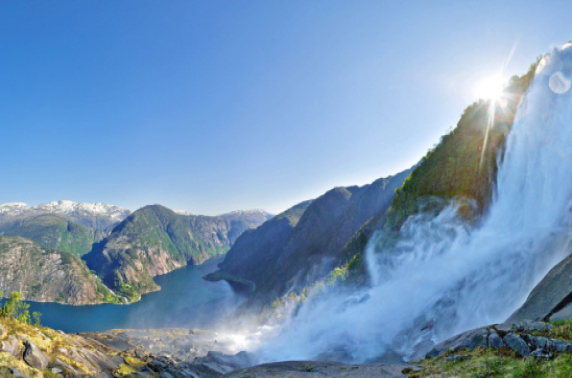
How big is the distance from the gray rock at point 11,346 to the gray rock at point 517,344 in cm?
3679

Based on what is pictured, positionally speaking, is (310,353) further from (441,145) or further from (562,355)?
(441,145)

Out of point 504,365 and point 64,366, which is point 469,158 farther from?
point 64,366

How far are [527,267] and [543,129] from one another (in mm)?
18993

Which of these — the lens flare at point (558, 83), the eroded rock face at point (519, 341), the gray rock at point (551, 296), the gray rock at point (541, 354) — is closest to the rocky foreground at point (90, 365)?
the eroded rock face at point (519, 341)

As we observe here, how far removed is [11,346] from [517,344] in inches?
1491

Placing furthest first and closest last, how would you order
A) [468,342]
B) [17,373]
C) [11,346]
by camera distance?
[11,346] → [17,373] → [468,342]

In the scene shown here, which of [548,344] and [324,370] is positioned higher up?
[548,344]

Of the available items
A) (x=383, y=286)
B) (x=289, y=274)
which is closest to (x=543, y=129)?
(x=383, y=286)

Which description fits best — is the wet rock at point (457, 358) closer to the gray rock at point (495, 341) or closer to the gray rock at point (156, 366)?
the gray rock at point (495, 341)

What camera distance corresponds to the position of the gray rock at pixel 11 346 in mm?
19931

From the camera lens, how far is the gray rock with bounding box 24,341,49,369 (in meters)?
20.7

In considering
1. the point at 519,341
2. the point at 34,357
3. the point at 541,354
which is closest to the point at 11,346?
the point at 34,357

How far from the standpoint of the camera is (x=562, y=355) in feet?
34.5

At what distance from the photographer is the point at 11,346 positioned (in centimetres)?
2048
